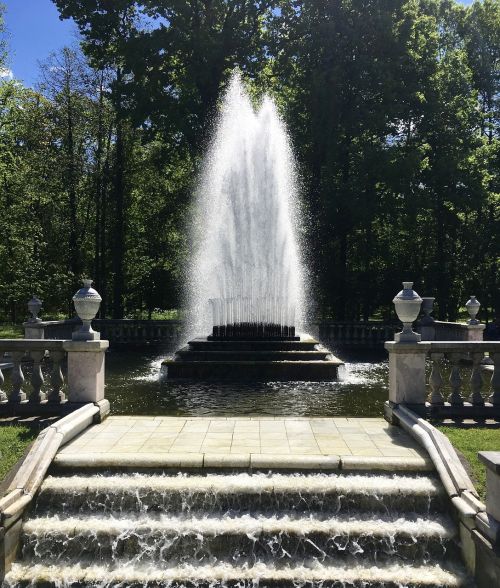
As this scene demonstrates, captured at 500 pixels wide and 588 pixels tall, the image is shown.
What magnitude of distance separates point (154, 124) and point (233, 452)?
2334 cm

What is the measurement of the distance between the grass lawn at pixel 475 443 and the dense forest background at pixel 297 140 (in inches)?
829

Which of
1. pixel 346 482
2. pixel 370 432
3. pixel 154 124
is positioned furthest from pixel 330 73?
pixel 346 482

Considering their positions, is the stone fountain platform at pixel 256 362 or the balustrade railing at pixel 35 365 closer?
the balustrade railing at pixel 35 365

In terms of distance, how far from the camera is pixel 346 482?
621 centimetres

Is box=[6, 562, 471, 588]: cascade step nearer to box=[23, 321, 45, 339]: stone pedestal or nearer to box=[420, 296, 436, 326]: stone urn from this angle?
box=[23, 321, 45, 339]: stone pedestal

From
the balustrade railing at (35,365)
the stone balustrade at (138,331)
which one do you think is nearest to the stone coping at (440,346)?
the balustrade railing at (35,365)

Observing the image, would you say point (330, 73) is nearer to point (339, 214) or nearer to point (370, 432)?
point (339, 214)

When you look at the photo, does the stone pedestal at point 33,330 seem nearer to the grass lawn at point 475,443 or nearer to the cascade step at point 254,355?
the cascade step at point 254,355

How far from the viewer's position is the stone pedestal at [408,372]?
863cm

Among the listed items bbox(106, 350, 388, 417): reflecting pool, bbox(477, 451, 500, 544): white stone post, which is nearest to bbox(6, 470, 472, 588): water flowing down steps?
bbox(477, 451, 500, 544): white stone post

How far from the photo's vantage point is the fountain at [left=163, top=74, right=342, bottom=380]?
1453 centimetres

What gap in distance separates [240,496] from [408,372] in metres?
3.90

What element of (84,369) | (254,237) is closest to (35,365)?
(84,369)

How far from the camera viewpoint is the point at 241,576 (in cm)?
532
